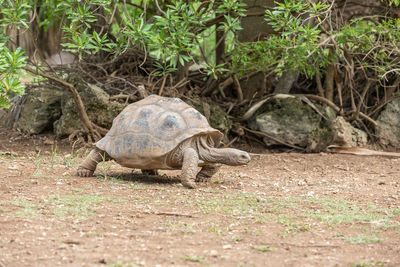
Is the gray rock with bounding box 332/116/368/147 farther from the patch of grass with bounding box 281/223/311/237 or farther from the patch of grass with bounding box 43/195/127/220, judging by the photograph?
the patch of grass with bounding box 43/195/127/220

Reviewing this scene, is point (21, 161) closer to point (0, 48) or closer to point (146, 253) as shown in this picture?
point (0, 48)

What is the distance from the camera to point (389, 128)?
330 inches

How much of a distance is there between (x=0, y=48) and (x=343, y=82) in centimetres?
571

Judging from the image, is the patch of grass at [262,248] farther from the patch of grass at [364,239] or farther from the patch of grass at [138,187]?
the patch of grass at [138,187]

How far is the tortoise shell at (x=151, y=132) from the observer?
4602 mm

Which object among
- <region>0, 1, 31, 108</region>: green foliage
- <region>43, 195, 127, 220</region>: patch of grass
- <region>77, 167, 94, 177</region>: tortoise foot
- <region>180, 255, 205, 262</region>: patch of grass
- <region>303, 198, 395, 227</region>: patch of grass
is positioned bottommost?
<region>77, 167, 94, 177</region>: tortoise foot

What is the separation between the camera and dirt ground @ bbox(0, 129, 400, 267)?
9.10ft

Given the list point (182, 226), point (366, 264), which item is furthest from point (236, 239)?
point (366, 264)

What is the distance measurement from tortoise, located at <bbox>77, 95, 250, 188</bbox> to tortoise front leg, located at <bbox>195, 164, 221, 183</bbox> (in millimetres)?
216

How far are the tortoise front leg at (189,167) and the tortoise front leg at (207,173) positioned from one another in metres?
0.51

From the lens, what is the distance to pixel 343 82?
340 inches

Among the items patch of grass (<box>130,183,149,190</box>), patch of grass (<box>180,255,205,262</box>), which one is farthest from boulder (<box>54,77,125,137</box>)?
patch of grass (<box>180,255,205,262</box>)

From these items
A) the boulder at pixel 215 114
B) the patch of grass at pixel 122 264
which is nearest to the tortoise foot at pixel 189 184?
the patch of grass at pixel 122 264

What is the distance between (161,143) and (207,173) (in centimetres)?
81
